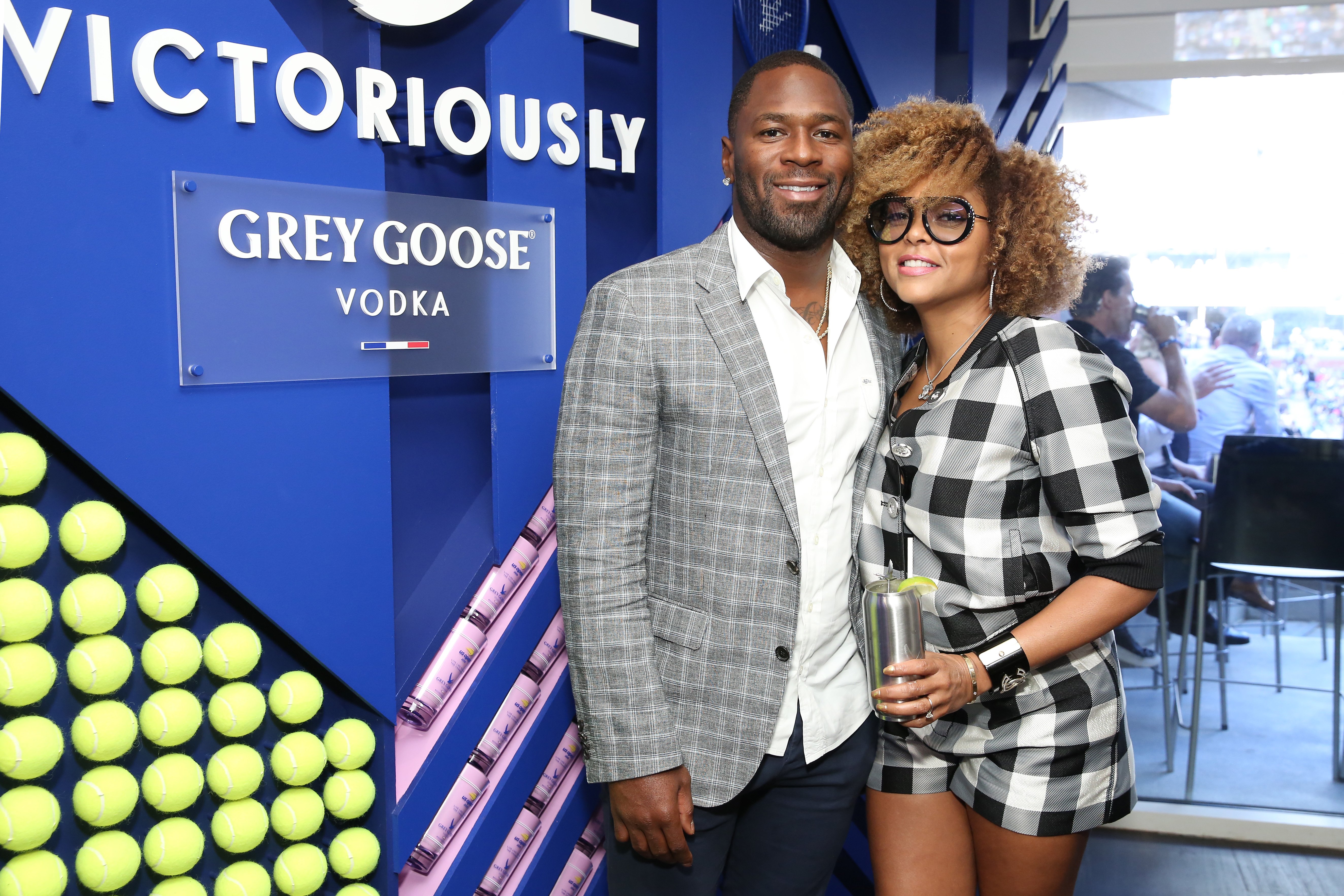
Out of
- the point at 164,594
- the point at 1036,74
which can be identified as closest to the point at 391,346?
the point at 164,594

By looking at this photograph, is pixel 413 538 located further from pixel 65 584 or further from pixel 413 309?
pixel 65 584

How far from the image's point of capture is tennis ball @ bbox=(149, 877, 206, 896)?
1446 mm

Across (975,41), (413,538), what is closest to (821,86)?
(413,538)

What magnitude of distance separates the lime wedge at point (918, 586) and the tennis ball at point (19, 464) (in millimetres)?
1199

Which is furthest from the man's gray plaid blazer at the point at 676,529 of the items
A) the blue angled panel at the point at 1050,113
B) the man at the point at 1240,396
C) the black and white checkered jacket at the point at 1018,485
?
the man at the point at 1240,396

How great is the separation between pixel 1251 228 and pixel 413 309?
3.21 m

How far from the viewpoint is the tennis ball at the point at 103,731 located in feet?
4.41

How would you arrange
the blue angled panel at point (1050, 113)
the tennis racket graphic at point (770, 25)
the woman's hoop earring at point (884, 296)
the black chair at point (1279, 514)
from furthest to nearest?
the blue angled panel at point (1050, 113)
the black chair at point (1279, 514)
the tennis racket graphic at point (770, 25)
the woman's hoop earring at point (884, 296)

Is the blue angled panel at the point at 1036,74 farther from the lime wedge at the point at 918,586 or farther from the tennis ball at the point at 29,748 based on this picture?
the tennis ball at the point at 29,748

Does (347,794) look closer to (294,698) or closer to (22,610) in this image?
(294,698)

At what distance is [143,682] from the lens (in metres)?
1.44

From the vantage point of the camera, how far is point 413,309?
1.69 meters

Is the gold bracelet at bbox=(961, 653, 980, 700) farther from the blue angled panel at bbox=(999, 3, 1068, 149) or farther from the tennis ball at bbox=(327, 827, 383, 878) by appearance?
the blue angled panel at bbox=(999, 3, 1068, 149)

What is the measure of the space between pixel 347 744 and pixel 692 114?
1530 millimetres
